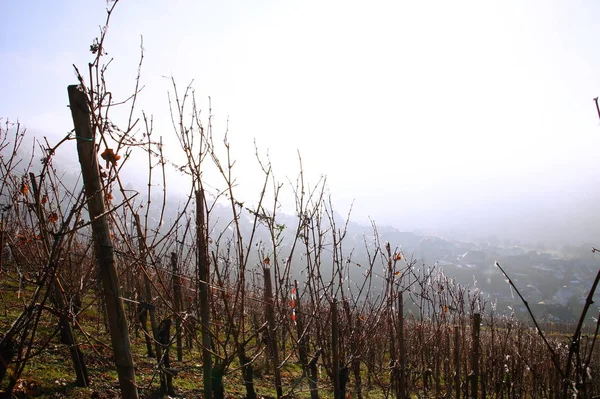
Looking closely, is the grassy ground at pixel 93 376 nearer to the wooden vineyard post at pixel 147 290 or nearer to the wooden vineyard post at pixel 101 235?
the wooden vineyard post at pixel 147 290

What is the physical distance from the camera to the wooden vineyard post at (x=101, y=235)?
172cm

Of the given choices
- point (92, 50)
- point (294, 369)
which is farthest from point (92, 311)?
point (92, 50)

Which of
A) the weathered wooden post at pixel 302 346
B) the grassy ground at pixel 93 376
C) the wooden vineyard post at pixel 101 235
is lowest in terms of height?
the grassy ground at pixel 93 376

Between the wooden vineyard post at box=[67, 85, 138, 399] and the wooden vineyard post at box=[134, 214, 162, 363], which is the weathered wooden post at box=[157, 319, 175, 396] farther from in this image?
the wooden vineyard post at box=[67, 85, 138, 399]

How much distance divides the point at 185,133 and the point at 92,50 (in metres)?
0.62

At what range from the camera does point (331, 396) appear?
6.69 metres

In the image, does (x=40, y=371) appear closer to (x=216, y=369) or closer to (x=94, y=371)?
(x=94, y=371)

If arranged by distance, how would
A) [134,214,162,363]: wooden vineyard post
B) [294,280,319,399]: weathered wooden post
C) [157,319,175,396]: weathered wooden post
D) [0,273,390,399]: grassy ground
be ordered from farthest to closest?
[157,319,175,396]: weathered wooden post < [0,273,390,399]: grassy ground < [294,280,319,399]: weathered wooden post < [134,214,162,363]: wooden vineyard post

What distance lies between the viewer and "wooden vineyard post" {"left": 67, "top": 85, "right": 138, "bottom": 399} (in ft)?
5.65

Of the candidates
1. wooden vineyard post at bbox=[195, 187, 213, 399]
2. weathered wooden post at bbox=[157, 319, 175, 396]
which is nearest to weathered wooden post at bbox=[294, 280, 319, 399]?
wooden vineyard post at bbox=[195, 187, 213, 399]

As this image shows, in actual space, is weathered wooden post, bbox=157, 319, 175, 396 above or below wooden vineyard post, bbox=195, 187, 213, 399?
below

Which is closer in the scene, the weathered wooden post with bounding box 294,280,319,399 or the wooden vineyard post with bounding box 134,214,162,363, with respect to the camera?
the wooden vineyard post with bounding box 134,214,162,363

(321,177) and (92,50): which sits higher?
(92,50)

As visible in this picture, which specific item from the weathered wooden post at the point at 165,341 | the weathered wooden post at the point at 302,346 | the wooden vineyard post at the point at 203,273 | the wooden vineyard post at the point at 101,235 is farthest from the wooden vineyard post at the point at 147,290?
the weathered wooden post at the point at 302,346
